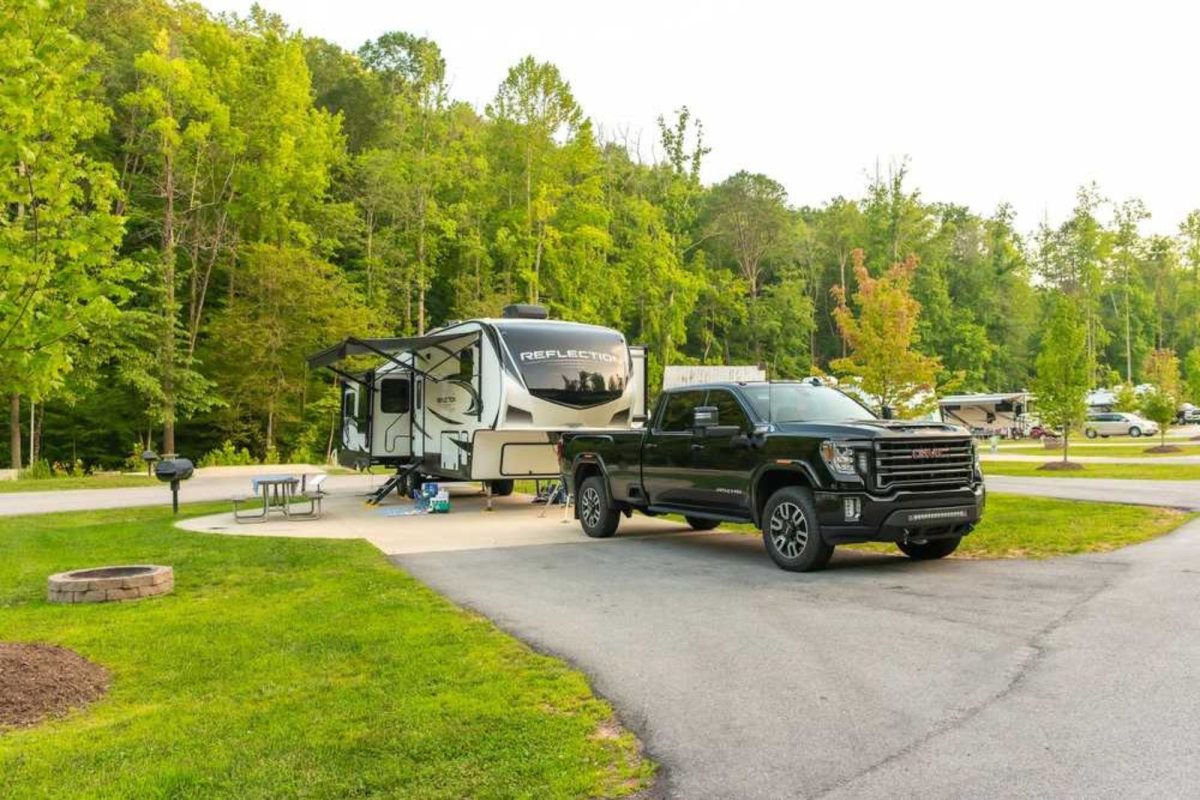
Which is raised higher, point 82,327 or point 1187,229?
point 1187,229

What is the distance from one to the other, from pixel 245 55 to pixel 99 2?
24.4ft

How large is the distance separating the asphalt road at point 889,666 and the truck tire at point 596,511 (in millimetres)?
2621

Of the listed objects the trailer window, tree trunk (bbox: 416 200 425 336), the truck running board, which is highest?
tree trunk (bbox: 416 200 425 336)

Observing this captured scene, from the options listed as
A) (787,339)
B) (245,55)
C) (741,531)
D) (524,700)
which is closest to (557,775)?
(524,700)

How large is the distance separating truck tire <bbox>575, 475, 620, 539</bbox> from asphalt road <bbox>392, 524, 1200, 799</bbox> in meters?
2.62

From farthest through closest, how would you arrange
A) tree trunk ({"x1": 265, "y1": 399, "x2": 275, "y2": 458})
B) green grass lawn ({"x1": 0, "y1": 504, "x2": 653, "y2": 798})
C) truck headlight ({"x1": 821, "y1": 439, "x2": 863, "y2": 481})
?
tree trunk ({"x1": 265, "y1": 399, "x2": 275, "y2": 458})
truck headlight ({"x1": 821, "y1": 439, "x2": 863, "y2": 481})
green grass lawn ({"x1": 0, "y1": 504, "x2": 653, "y2": 798})

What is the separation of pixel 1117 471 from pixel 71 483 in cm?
2676

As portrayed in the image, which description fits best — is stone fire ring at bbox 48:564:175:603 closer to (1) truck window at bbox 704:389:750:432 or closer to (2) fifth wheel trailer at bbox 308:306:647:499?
(1) truck window at bbox 704:389:750:432

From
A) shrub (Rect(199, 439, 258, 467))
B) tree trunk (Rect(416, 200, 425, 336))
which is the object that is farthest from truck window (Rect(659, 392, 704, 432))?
tree trunk (Rect(416, 200, 425, 336))

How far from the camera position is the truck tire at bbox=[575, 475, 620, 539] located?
12.2 m

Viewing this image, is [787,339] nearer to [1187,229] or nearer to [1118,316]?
[1118,316]

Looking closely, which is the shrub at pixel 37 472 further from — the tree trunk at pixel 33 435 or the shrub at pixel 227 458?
the shrub at pixel 227 458

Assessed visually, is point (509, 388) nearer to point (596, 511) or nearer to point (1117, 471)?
point (596, 511)

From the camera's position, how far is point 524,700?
16.2 feet
